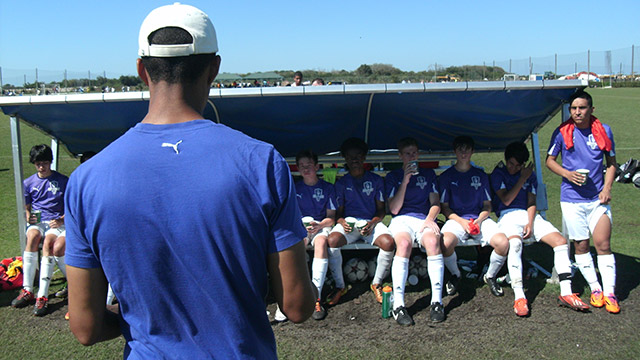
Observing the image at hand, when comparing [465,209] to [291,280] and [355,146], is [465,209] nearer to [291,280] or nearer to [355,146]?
[355,146]

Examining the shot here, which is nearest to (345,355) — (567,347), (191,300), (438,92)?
(567,347)

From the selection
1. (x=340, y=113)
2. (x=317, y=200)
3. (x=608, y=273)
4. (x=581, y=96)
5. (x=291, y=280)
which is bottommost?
(x=608, y=273)

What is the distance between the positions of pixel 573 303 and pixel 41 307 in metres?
4.72

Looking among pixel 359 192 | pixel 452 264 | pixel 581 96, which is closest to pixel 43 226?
pixel 359 192

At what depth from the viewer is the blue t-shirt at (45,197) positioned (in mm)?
5270

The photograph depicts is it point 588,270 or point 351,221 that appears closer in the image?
point 588,270

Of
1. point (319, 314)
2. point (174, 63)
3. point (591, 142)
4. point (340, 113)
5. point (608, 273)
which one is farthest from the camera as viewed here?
point (340, 113)

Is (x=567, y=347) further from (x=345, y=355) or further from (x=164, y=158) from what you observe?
(x=164, y=158)

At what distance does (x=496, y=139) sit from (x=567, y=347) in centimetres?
294

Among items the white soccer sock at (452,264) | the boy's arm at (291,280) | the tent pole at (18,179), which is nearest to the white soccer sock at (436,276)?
the white soccer sock at (452,264)

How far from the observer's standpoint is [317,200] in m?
5.25

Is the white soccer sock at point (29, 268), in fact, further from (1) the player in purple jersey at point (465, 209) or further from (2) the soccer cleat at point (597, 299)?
(2) the soccer cleat at point (597, 299)

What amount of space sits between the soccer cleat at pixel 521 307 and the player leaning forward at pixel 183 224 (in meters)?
3.57

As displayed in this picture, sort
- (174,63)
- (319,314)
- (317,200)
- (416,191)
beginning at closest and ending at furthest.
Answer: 1. (174,63)
2. (319,314)
3. (317,200)
4. (416,191)
